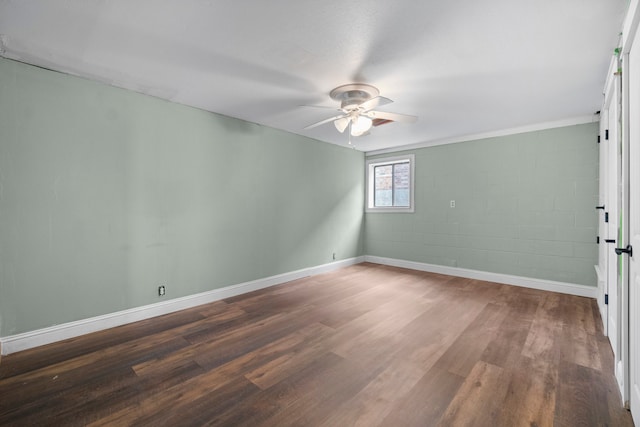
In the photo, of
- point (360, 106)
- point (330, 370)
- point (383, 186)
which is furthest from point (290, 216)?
point (330, 370)

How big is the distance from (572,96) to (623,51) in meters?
1.65

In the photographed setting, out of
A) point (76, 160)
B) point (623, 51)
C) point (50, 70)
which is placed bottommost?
point (76, 160)

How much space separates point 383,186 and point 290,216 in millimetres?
2448

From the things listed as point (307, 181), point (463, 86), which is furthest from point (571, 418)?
point (307, 181)

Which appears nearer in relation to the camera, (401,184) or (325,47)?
→ (325,47)

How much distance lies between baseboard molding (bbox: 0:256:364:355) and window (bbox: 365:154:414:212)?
268 cm

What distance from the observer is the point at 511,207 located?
4277 millimetres

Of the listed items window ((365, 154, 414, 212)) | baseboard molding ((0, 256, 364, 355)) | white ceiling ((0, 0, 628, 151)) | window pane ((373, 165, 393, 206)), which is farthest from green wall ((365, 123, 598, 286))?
baseboard molding ((0, 256, 364, 355))

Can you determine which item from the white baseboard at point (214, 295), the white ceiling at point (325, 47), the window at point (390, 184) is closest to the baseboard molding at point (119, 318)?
the white baseboard at point (214, 295)

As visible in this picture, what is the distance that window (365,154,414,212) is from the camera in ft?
18.0

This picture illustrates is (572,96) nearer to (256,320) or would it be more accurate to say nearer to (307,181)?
(307,181)

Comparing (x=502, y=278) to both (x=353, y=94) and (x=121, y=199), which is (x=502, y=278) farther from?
(x=121, y=199)

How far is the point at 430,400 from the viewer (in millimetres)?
1733

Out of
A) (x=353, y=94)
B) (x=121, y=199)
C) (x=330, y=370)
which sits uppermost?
(x=353, y=94)
